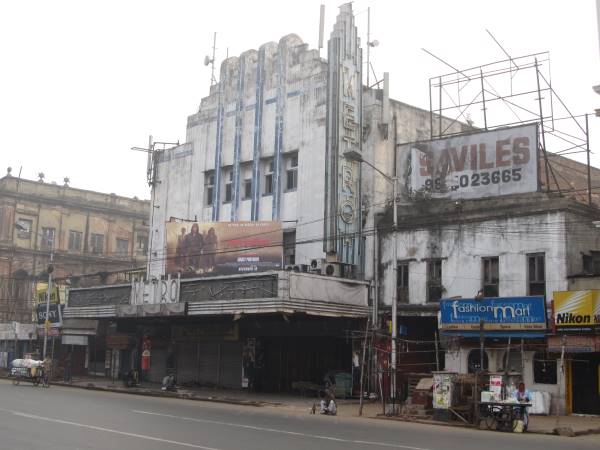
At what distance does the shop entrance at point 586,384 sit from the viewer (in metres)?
24.6

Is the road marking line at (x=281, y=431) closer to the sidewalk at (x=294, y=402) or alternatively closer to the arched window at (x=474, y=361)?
the sidewalk at (x=294, y=402)

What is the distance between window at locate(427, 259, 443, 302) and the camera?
96.6ft

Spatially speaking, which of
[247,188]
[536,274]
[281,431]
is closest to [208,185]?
[247,188]

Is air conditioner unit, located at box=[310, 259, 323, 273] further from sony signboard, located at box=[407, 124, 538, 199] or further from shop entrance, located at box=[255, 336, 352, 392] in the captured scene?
sony signboard, located at box=[407, 124, 538, 199]

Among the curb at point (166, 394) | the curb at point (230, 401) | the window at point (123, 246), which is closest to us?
the curb at point (230, 401)

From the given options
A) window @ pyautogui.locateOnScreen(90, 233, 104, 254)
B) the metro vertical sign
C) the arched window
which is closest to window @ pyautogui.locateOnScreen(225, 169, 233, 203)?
the metro vertical sign

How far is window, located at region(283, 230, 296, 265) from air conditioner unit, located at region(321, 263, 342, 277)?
2.87 meters

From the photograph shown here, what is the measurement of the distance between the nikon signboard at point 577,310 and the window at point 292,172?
45.2 feet

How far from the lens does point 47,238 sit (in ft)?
207

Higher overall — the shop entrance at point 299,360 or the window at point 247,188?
the window at point 247,188

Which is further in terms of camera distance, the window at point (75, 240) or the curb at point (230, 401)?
the window at point (75, 240)

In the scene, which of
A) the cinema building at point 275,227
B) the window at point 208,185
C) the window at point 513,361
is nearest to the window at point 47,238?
the cinema building at point 275,227

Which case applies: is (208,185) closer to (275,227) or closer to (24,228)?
(275,227)

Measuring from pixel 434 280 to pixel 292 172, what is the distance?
8.84 meters
